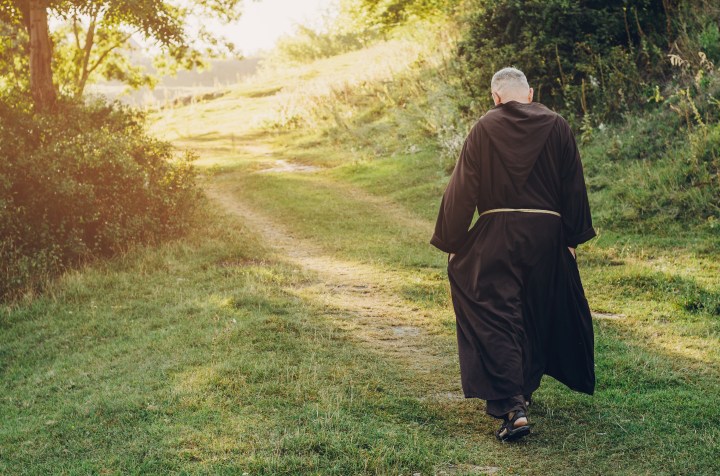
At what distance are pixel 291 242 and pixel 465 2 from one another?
38.6 ft

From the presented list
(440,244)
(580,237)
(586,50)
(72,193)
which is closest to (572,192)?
(580,237)

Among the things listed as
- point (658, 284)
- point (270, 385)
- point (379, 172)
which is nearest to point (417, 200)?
point (379, 172)

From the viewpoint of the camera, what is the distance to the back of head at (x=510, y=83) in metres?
5.31

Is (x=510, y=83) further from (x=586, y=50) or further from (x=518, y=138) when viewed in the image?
(x=586, y=50)

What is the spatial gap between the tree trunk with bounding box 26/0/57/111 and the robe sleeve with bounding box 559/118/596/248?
397 inches

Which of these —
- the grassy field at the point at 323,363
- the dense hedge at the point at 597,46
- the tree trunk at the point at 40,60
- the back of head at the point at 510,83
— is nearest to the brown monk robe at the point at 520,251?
the back of head at the point at 510,83

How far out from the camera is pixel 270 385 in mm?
6012

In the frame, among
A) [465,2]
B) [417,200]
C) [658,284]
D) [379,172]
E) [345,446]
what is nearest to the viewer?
[345,446]

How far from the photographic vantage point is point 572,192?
5355 millimetres

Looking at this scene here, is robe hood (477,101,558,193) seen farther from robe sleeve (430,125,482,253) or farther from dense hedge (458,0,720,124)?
dense hedge (458,0,720,124)

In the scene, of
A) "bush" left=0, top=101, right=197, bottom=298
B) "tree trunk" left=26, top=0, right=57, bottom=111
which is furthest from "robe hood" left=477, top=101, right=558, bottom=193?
"tree trunk" left=26, top=0, right=57, bottom=111

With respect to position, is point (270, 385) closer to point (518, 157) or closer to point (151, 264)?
point (518, 157)

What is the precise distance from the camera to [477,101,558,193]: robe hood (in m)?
5.24

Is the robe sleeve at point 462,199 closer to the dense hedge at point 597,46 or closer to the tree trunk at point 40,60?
the dense hedge at point 597,46
